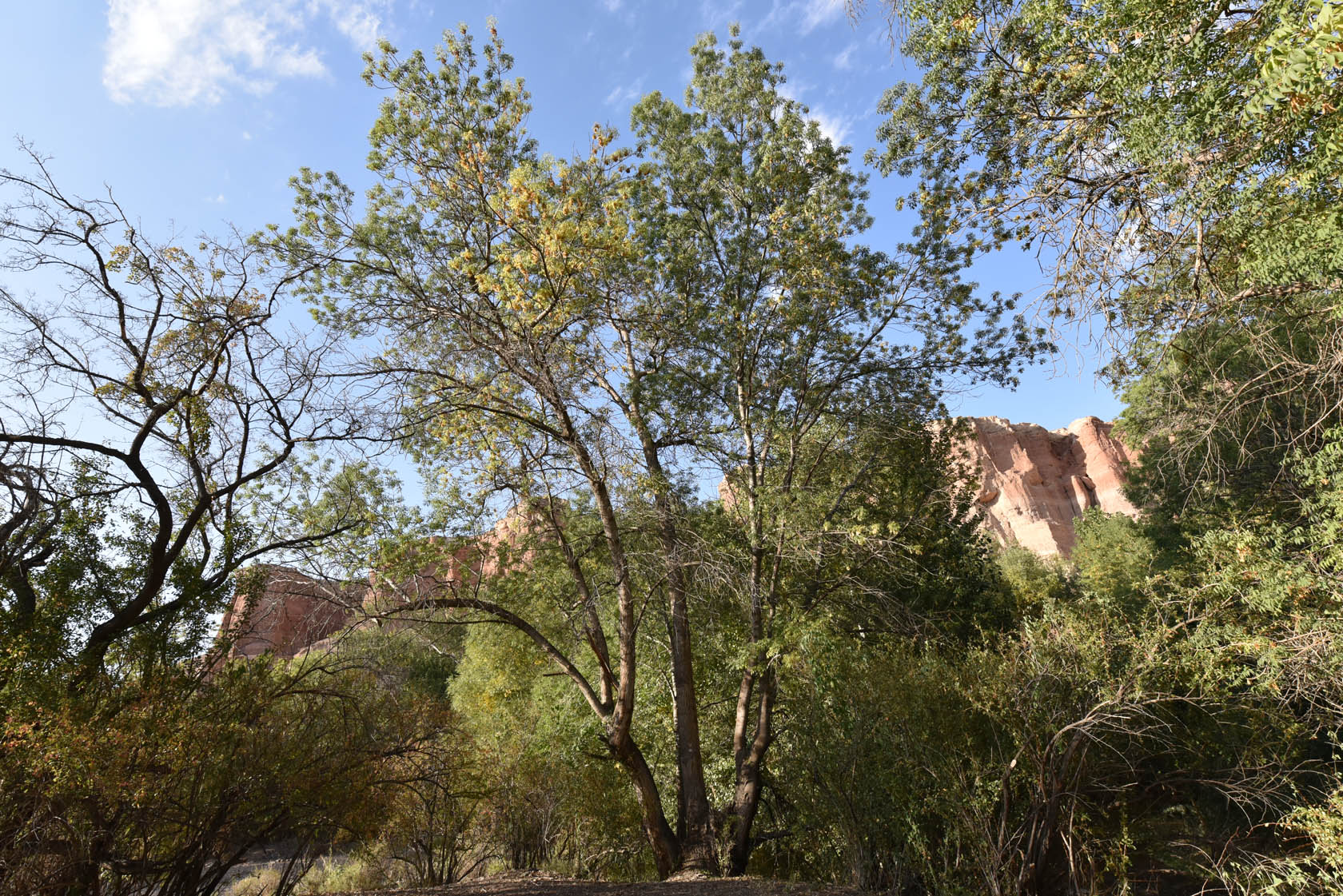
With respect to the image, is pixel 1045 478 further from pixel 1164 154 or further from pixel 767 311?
pixel 1164 154

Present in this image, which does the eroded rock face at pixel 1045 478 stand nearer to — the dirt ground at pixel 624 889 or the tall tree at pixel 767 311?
the tall tree at pixel 767 311

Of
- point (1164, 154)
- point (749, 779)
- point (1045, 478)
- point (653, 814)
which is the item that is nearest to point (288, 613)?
point (653, 814)

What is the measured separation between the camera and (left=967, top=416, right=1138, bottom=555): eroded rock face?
47375 millimetres

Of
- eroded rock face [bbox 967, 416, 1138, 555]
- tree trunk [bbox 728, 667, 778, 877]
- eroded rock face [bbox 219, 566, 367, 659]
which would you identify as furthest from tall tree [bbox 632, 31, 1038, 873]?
eroded rock face [bbox 967, 416, 1138, 555]

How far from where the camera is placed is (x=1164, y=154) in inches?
178

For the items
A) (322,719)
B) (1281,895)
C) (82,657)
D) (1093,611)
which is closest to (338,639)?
(322,719)

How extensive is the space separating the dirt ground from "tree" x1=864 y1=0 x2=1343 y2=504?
5689 mm

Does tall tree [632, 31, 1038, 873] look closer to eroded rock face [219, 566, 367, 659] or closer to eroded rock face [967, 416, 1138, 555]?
eroded rock face [219, 566, 367, 659]

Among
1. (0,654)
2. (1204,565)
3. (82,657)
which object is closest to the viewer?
(0,654)

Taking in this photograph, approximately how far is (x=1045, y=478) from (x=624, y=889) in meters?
51.4

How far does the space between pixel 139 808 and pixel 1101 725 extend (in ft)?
27.3

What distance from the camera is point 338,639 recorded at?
736cm

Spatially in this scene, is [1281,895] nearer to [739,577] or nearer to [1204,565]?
[1204,565]

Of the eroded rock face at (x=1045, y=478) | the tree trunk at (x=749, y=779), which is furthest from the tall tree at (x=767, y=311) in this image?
the eroded rock face at (x=1045, y=478)
